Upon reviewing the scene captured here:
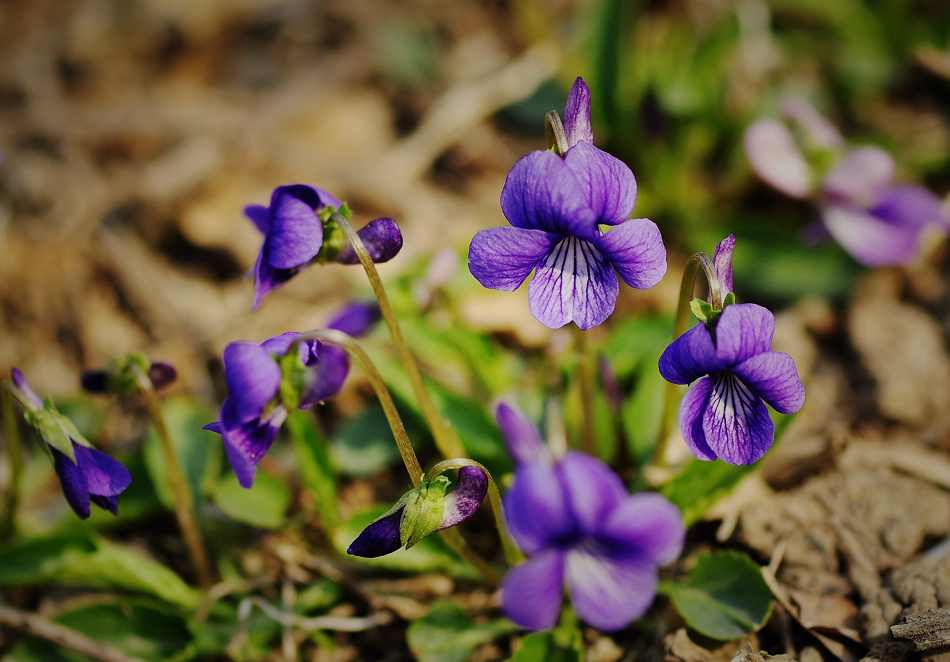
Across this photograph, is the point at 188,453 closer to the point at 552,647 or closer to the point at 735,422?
the point at 552,647

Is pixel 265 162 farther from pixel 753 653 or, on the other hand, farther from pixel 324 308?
pixel 753 653

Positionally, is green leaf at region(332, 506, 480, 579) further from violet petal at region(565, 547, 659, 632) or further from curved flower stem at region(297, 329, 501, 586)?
violet petal at region(565, 547, 659, 632)

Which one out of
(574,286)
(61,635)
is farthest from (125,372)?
(574,286)

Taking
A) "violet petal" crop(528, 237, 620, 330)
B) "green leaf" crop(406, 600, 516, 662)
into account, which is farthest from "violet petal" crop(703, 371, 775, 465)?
"green leaf" crop(406, 600, 516, 662)

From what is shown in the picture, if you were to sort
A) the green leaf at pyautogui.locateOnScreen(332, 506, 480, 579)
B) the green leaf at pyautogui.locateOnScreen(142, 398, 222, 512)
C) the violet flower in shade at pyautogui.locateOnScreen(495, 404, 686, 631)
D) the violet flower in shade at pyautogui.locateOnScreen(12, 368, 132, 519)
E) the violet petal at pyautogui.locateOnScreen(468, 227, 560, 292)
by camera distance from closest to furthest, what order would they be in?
1. the violet flower in shade at pyautogui.locateOnScreen(495, 404, 686, 631)
2. the violet petal at pyautogui.locateOnScreen(468, 227, 560, 292)
3. the violet flower in shade at pyautogui.locateOnScreen(12, 368, 132, 519)
4. the green leaf at pyautogui.locateOnScreen(332, 506, 480, 579)
5. the green leaf at pyautogui.locateOnScreen(142, 398, 222, 512)

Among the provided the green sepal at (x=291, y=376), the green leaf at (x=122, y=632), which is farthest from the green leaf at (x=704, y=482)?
the green leaf at (x=122, y=632)

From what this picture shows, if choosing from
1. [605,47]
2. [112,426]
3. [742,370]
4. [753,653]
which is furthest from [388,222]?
[605,47]
